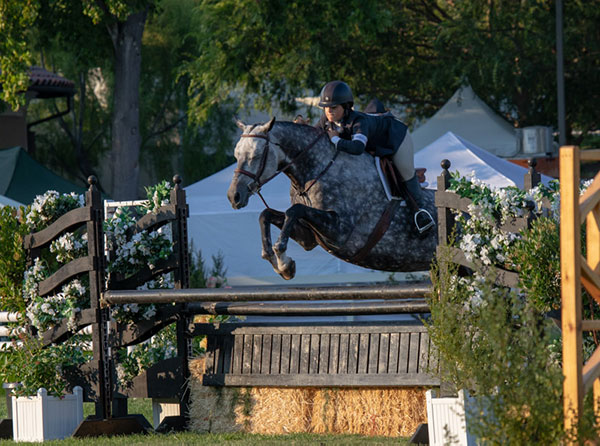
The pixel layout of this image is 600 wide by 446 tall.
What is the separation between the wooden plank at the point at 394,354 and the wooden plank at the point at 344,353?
32cm

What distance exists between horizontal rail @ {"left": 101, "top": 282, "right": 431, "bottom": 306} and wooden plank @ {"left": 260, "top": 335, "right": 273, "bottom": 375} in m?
0.46

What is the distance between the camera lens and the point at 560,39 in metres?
20.7

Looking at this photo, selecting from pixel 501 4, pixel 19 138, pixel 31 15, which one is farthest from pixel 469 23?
pixel 19 138

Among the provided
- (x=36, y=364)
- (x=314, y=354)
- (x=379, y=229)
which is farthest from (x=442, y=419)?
(x=36, y=364)

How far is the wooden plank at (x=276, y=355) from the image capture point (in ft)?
25.5

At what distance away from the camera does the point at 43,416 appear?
7.99m

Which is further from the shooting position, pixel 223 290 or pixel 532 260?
pixel 223 290

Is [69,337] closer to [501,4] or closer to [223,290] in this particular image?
[223,290]

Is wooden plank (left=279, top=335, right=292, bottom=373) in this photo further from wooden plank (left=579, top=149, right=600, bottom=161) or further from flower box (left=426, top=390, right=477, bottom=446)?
wooden plank (left=579, top=149, right=600, bottom=161)

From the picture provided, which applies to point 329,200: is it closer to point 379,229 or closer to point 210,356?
point 379,229

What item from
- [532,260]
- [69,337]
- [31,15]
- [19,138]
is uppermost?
[31,15]

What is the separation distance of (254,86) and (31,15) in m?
6.05

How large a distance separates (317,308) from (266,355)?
70 centimetres

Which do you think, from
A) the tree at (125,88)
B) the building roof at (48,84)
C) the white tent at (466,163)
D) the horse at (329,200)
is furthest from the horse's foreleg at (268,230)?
the building roof at (48,84)
